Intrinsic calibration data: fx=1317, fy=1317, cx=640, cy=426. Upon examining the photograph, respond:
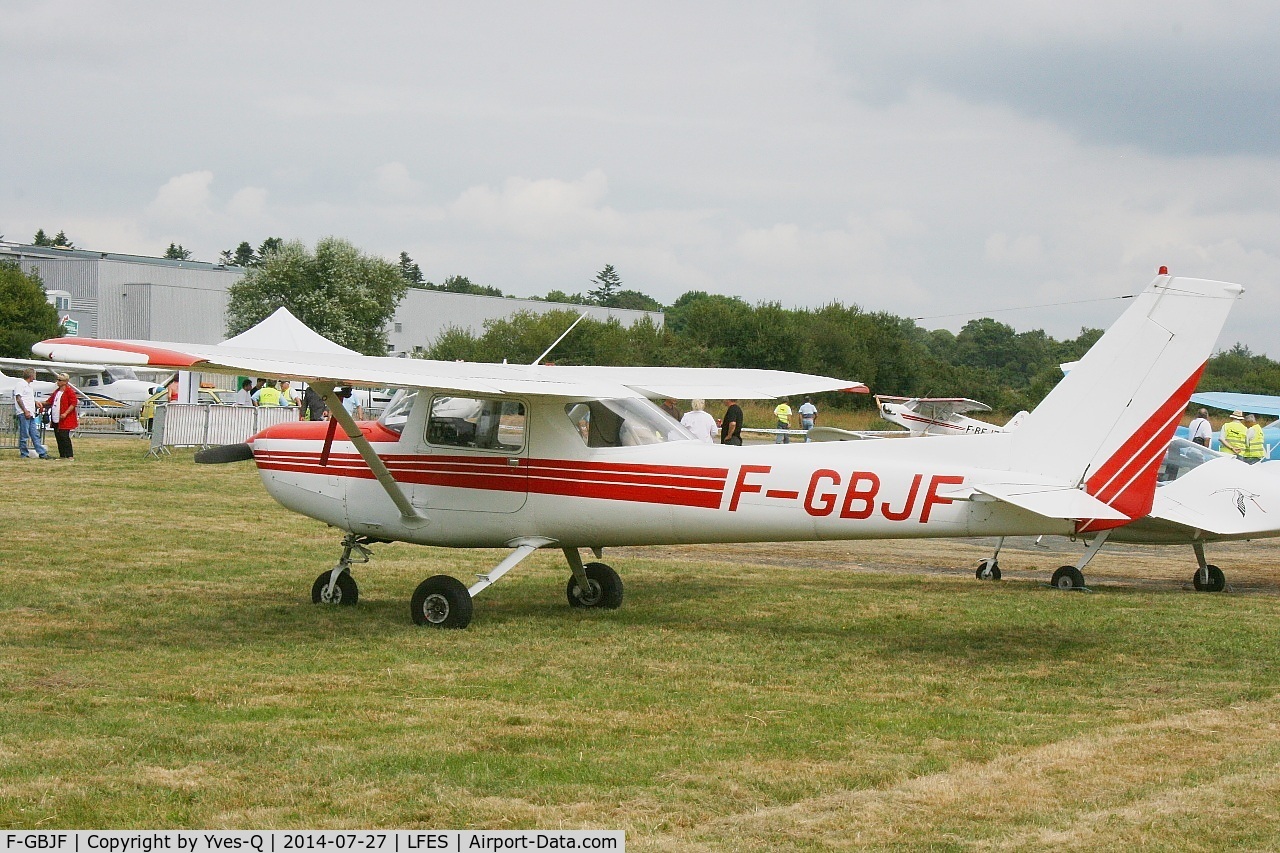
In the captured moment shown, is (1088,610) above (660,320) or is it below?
below

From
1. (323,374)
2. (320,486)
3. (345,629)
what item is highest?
(323,374)

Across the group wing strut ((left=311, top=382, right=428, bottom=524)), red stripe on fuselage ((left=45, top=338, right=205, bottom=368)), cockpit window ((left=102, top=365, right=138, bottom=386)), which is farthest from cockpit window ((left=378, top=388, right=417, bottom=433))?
cockpit window ((left=102, top=365, right=138, bottom=386))

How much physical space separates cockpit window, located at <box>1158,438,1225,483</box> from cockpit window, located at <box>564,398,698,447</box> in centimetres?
531

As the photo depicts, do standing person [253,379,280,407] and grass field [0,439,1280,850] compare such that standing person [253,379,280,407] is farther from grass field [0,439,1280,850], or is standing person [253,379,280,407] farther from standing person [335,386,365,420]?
grass field [0,439,1280,850]

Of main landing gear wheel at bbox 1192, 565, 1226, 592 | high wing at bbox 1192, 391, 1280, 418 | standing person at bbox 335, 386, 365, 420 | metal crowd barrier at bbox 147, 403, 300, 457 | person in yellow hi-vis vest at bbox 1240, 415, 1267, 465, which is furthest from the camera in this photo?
metal crowd barrier at bbox 147, 403, 300, 457

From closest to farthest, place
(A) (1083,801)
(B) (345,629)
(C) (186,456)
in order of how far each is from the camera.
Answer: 1. (A) (1083,801)
2. (B) (345,629)
3. (C) (186,456)

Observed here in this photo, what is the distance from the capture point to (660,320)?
7538 cm

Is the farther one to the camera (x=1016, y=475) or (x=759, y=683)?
(x=1016, y=475)

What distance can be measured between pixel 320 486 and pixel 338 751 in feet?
14.4

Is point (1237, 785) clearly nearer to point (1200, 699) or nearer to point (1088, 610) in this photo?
point (1200, 699)

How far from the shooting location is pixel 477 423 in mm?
9875

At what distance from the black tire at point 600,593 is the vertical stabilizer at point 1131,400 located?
3451 mm

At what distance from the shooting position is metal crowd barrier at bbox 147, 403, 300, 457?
25.4m

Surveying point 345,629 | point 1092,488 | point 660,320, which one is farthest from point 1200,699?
point 660,320
